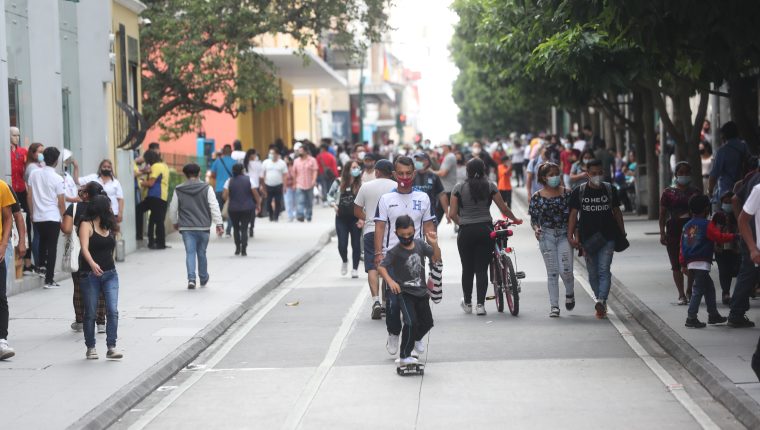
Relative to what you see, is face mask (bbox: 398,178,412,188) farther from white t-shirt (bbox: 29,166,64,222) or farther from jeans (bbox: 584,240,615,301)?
white t-shirt (bbox: 29,166,64,222)

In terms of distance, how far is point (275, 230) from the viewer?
99.9ft

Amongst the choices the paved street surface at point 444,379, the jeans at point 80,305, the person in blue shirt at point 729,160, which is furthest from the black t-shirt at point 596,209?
the jeans at point 80,305

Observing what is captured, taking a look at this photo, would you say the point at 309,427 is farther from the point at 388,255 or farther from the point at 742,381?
the point at 742,381

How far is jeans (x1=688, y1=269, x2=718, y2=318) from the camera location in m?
12.7

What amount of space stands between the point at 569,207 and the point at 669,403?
507 cm

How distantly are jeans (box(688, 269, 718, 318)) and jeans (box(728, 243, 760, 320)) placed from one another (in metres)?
0.22

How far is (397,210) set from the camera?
1250cm

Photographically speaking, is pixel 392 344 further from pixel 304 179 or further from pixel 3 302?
pixel 304 179

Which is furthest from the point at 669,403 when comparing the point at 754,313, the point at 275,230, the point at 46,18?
the point at 275,230

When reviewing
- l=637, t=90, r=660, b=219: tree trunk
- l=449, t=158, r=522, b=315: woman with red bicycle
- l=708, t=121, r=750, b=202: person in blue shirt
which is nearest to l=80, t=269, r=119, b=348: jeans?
l=449, t=158, r=522, b=315: woman with red bicycle

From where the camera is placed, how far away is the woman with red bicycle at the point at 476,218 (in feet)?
48.2

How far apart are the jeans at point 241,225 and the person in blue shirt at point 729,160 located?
9.08 meters

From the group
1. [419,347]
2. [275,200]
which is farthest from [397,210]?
[275,200]

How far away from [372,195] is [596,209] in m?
2.40
